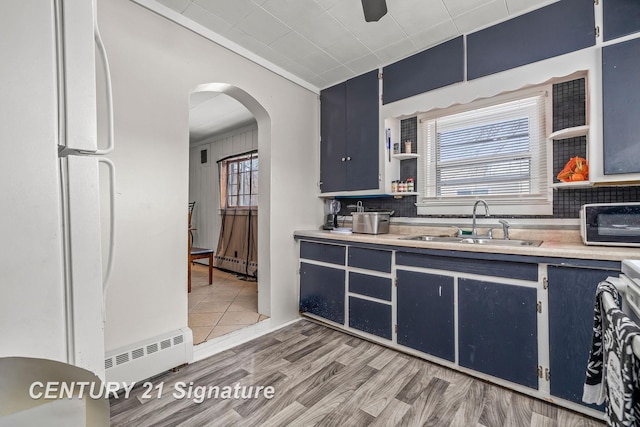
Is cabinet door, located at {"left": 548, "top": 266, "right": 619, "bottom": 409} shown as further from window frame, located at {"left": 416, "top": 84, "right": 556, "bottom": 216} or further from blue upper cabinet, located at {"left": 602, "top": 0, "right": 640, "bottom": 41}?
blue upper cabinet, located at {"left": 602, "top": 0, "right": 640, "bottom": 41}

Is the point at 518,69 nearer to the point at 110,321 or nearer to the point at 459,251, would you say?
the point at 459,251

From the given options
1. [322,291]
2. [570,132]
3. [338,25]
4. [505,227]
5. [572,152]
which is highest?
[338,25]

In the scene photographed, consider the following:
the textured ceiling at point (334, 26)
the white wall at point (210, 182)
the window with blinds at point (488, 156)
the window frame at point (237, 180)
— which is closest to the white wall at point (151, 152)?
the textured ceiling at point (334, 26)

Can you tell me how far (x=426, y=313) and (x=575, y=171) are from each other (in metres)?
1.40

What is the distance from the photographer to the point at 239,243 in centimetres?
495

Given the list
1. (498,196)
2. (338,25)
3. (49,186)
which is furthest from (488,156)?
(49,186)

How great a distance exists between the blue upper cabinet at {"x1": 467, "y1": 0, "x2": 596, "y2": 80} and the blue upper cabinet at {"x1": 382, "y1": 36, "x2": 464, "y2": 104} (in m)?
0.10

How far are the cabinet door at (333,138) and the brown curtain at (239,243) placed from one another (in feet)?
6.45

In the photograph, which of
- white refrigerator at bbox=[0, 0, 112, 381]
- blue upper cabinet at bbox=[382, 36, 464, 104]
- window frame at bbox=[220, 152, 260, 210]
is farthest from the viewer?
window frame at bbox=[220, 152, 260, 210]

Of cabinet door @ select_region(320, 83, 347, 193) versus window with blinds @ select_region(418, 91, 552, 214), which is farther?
cabinet door @ select_region(320, 83, 347, 193)

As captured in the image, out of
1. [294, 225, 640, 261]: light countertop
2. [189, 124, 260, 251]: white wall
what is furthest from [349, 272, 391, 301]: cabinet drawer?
[189, 124, 260, 251]: white wall

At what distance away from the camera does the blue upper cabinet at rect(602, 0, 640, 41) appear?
162 cm

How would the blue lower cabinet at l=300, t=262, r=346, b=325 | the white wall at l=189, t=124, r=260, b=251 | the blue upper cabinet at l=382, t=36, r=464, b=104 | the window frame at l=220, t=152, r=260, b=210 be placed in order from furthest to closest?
the white wall at l=189, t=124, r=260, b=251 → the window frame at l=220, t=152, r=260, b=210 → the blue lower cabinet at l=300, t=262, r=346, b=325 → the blue upper cabinet at l=382, t=36, r=464, b=104

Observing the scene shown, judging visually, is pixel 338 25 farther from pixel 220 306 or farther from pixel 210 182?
pixel 210 182
